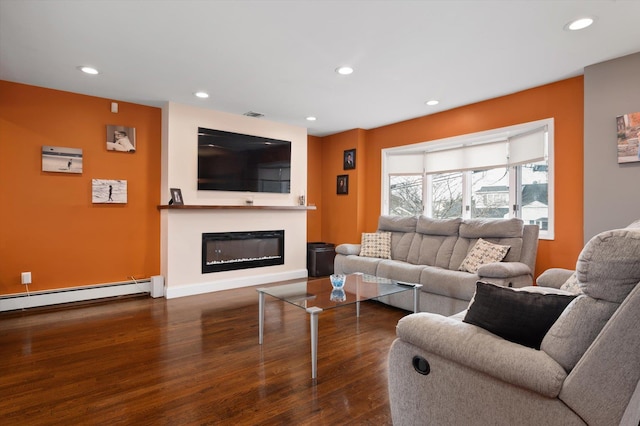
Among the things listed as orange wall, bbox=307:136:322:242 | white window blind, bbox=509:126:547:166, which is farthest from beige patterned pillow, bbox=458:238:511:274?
orange wall, bbox=307:136:322:242

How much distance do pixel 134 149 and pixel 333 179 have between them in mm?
3246

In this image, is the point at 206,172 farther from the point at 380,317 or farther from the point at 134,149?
the point at 380,317

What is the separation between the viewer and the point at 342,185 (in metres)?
6.05

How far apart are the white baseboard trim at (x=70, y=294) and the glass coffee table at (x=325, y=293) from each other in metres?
2.34

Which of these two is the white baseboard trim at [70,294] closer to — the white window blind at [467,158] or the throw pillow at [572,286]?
the white window blind at [467,158]

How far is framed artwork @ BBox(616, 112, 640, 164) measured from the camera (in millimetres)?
2922

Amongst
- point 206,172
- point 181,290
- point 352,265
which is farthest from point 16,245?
point 352,265

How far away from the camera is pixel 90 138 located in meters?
4.15

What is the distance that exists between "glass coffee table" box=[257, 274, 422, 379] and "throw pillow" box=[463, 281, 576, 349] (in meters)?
1.12

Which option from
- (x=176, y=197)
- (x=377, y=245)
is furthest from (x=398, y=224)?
(x=176, y=197)

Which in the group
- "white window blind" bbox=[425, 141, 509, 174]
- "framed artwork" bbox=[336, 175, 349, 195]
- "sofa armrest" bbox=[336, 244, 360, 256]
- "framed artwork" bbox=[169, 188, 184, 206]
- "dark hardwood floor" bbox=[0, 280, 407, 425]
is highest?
"white window blind" bbox=[425, 141, 509, 174]

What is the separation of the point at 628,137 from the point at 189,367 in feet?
13.4

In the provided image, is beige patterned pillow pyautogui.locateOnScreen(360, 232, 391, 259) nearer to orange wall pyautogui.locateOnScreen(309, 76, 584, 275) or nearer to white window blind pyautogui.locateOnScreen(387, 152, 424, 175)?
orange wall pyautogui.locateOnScreen(309, 76, 584, 275)

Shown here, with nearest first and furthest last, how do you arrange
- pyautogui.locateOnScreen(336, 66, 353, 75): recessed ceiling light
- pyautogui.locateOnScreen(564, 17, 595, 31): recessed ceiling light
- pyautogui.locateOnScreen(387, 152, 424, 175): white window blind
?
pyautogui.locateOnScreen(564, 17, 595, 31): recessed ceiling light → pyautogui.locateOnScreen(336, 66, 353, 75): recessed ceiling light → pyautogui.locateOnScreen(387, 152, 424, 175): white window blind
